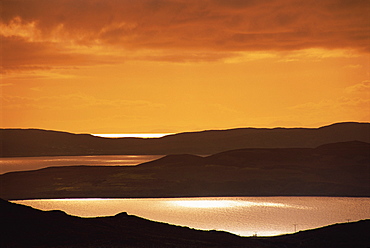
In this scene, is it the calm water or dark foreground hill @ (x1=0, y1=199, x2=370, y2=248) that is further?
the calm water

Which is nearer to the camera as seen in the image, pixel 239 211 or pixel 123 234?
pixel 123 234

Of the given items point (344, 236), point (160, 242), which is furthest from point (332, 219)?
point (160, 242)

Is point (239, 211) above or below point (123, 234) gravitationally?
above

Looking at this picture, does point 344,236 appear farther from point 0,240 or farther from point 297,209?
point 297,209

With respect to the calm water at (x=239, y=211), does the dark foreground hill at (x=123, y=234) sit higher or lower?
lower
